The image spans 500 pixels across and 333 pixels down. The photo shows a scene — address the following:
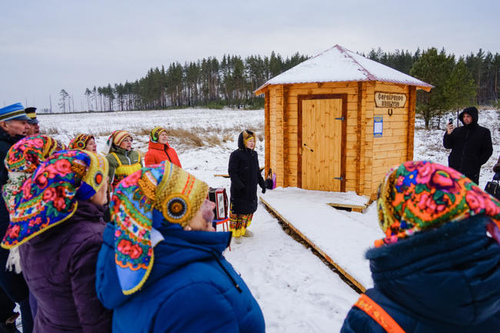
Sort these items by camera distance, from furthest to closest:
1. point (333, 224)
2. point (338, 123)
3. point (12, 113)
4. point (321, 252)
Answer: point (338, 123), point (333, 224), point (321, 252), point (12, 113)

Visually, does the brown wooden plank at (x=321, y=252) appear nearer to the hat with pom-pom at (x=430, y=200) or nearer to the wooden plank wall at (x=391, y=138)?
the wooden plank wall at (x=391, y=138)

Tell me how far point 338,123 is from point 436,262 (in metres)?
7.07

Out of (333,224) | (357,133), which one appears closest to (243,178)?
(333,224)

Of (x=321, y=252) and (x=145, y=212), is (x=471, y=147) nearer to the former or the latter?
(x=321, y=252)

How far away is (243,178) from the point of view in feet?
17.9

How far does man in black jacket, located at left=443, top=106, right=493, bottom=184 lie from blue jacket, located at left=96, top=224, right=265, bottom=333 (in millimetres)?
5714

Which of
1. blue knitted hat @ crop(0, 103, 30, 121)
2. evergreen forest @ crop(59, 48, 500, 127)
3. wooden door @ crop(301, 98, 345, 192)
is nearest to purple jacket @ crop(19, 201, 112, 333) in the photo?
blue knitted hat @ crop(0, 103, 30, 121)

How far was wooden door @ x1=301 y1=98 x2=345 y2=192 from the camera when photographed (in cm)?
780

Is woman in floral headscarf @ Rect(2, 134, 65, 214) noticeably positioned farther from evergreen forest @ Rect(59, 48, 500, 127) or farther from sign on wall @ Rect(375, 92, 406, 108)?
evergreen forest @ Rect(59, 48, 500, 127)

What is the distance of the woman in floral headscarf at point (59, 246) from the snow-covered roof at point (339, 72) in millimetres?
6698

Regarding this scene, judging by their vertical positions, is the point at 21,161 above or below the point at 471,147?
above

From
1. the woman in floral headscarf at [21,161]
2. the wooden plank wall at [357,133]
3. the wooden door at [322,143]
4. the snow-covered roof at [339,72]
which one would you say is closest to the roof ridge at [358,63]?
the snow-covered roof at [339,72]

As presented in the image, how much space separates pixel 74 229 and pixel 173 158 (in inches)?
169

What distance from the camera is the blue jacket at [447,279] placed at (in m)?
1.00
